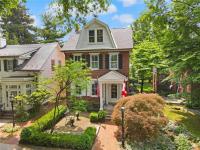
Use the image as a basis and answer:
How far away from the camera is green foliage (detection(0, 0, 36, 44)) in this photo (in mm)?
50688

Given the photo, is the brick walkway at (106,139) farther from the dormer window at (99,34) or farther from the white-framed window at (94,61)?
the dormer window at (99,34)

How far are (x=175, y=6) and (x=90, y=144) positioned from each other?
12942 millimetres

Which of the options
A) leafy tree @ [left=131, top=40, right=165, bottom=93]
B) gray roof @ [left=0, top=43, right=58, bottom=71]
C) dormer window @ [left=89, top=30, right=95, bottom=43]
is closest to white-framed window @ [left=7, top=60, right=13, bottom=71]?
gray roof @ [left=0, top=43, right=58, bottom=71]

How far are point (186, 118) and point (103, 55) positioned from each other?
977 centimetres

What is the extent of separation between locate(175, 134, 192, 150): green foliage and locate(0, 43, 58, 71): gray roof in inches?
574

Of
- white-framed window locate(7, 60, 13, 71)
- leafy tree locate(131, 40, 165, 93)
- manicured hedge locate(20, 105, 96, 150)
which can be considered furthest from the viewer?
leafy tree locate(131, 40, 165, 93)

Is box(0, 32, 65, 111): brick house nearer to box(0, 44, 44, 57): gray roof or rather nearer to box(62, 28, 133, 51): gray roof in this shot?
box(0, 44, 44, 57): gray roof

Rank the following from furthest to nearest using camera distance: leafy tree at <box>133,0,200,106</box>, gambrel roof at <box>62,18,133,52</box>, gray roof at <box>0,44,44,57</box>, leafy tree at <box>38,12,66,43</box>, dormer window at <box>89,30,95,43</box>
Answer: leafy tree at <box>38,12,66,43</box>, gray roof at <box>0,44,44,57</box>, dormer window at <box>89,30,95,43</box>, gambrel roof at <box>62,18,133,52</box>, leafy tree at <box>133,0,200,106</box>

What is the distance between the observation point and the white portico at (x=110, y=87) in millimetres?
21859

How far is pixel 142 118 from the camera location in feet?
47.5

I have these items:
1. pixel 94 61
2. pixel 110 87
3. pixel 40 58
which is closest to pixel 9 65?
pixel 40 58

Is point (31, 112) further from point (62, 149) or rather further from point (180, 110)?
point (180, 110)

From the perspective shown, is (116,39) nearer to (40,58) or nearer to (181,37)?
(181,37)

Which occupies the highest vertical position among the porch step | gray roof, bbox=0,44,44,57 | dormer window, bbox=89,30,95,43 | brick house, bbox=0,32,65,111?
dormer window, bbox=89,30,95,43
